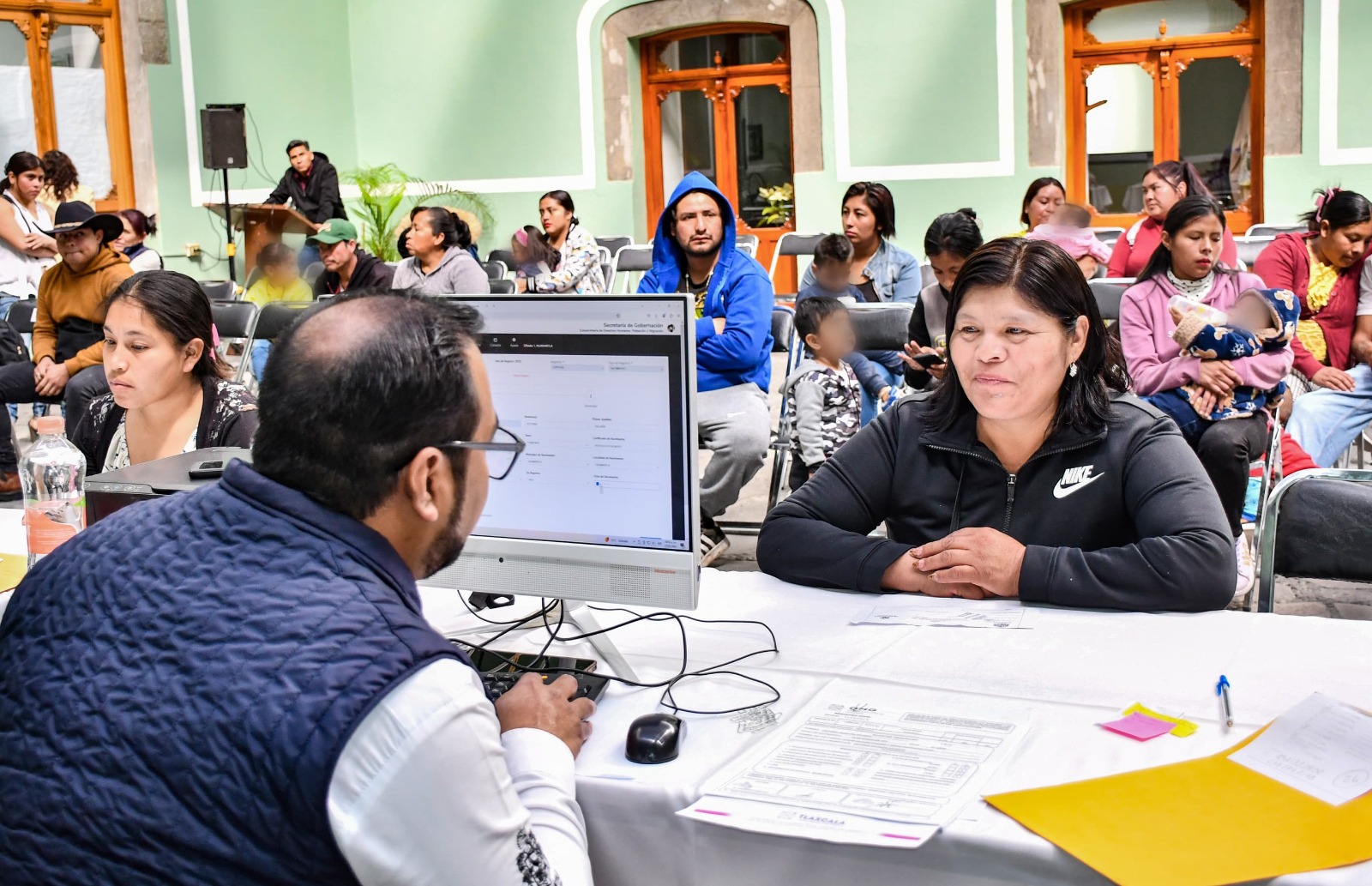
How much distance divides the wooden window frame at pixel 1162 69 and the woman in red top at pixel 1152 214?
481cm

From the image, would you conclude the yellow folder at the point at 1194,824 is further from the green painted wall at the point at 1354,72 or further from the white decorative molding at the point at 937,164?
the green painted wall at the point at 1354,72

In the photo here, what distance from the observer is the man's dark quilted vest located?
38.9 inches

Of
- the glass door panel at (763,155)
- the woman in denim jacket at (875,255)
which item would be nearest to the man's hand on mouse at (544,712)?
the woman in denim jacket at (875,255)

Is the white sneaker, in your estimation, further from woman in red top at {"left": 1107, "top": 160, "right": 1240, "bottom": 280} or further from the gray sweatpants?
woman in red top at {"left": 1107, "top": 160, "right": 1240, "bottom": 280}

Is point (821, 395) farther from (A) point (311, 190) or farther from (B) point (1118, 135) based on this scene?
(A) point (311, 190)

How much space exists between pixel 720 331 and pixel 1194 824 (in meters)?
3.38

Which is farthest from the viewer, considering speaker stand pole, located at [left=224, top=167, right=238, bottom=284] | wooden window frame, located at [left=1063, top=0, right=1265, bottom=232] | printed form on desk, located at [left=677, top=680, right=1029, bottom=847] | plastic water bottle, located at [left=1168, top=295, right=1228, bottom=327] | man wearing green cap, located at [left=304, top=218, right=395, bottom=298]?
speaker stand pole, located at [left=224, top=167, right=238, bottom=284]

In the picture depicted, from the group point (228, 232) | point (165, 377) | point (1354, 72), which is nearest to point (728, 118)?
point (228, 232)

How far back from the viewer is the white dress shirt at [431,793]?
0.98 meters

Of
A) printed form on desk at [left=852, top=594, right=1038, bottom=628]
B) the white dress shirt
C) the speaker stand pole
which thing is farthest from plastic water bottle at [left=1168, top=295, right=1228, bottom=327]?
the speaker stand pole

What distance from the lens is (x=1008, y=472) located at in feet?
7.16

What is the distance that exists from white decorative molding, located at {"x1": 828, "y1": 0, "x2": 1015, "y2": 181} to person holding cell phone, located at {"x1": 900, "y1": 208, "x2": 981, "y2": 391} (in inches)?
251

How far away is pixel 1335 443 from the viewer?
14.7 ft

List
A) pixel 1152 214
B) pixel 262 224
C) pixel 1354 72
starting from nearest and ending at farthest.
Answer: pixel 1152 214 < pixel 1354 72 < pixel 262 224
